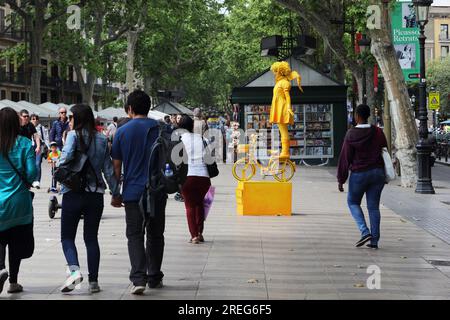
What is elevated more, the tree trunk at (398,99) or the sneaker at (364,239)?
the tree trunk at (398,99)

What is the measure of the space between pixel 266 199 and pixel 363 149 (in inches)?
177

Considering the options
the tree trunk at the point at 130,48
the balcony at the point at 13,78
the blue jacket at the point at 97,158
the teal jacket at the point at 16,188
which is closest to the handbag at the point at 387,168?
the blue jacket at the point at 97,158

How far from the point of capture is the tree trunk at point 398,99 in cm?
2070

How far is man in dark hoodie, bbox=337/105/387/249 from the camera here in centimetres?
1051

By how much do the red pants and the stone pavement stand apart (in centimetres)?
28

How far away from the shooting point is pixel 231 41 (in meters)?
60.0

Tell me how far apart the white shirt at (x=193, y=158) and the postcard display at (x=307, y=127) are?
2028cm

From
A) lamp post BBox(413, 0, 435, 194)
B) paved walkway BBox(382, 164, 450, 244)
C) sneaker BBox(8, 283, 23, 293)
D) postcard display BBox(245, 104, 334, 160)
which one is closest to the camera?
sneaker BBox(8, 283, 23, 293)

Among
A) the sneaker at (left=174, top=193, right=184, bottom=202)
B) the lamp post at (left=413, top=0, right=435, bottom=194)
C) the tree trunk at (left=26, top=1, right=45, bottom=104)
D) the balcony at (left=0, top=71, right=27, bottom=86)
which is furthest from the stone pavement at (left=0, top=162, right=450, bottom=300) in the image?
the balcony at (left=0, top=71, right=27, bottom=86)

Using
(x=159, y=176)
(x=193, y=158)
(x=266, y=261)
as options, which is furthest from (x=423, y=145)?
(x=159, y=176)

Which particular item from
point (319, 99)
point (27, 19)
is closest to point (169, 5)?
point (27, 19)

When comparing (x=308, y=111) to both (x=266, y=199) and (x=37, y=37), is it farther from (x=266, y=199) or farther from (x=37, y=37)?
(x=266, y=199)

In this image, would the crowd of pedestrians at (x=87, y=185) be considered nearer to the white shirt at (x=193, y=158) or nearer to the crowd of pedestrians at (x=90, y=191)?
the crowd of pedestrians at (x=90, y=191)

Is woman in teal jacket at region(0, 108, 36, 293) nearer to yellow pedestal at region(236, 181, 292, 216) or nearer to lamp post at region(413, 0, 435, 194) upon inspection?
yellow pedestal at region(236, 181, 292, 216)
